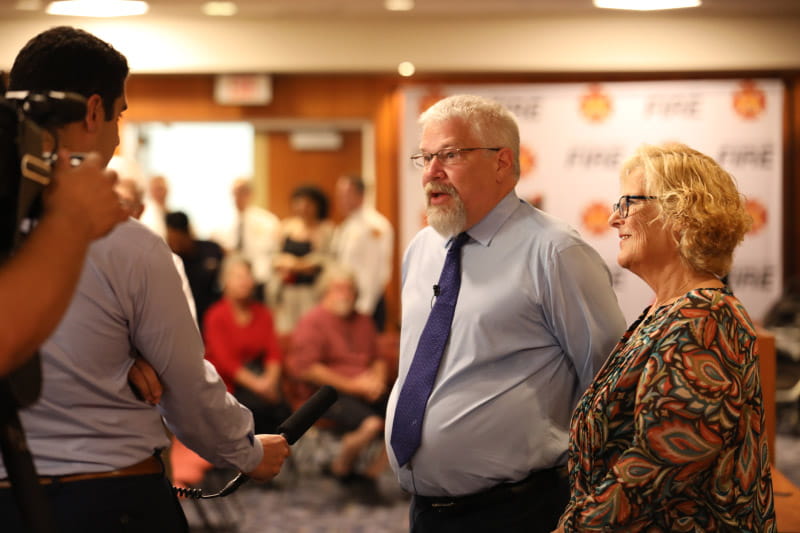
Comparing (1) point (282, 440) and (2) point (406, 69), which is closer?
(1) point (282, 440)

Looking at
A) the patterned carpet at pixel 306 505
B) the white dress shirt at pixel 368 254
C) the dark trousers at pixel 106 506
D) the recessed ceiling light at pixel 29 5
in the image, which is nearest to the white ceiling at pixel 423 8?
the recessed ceiling light at pixel 29 5

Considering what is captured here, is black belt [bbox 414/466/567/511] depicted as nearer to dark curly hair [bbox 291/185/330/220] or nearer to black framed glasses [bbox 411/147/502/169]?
black framed glasses [bbox 411/147/502/169]

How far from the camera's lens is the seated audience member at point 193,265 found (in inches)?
Answer: 221

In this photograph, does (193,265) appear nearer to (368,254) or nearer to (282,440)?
(368,254)

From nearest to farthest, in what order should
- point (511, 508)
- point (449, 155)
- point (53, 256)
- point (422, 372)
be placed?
1. point (53, 256)
2. point (511, 508)
3. point (422, 372)
4. point (449, 155)

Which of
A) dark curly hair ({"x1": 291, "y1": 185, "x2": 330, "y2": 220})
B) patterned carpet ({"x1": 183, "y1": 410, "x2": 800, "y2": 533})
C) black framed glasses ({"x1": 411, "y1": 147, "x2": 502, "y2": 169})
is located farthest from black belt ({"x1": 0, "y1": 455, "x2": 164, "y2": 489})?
dark curly hair ({"x1": 291, "y1": 185, "x2": 330, "y2": 220})

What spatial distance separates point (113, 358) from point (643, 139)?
19.1 ft

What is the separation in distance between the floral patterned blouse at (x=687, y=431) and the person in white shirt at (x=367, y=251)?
4985 mm

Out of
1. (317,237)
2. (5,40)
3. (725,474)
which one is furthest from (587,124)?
(725,474)

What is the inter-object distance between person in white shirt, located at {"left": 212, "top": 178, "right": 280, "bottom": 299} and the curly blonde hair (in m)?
5.41

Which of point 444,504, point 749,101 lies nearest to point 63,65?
point 444,504

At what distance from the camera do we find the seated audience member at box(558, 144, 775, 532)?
1.50 metres

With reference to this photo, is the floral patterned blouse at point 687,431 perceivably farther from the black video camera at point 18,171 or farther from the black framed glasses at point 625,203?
the black video camera at point 18,171

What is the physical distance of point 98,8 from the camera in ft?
20.1
